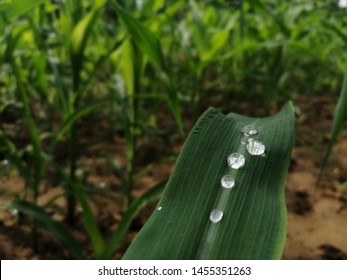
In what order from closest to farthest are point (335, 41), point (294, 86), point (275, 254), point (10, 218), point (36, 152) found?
1. point (275, 254)
2. point (36, 152)
3. point (10, 218)
4. point (335, 41)
5. point (294, 86)

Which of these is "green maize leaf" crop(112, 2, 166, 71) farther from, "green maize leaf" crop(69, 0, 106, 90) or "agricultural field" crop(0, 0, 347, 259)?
"green maize leaf" crop(69, 0, 106, 90)

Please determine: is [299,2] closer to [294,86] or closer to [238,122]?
[294,86]

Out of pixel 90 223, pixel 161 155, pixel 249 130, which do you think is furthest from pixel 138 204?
pixel 161 155

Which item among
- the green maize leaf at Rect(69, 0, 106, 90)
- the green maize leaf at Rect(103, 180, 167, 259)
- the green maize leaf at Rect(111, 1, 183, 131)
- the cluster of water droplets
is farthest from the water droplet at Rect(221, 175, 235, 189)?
the green maize leaf at Rect(69, 0, 106, 90)

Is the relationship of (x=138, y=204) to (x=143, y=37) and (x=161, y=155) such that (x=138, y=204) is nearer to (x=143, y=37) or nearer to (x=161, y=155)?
(x=143, y=37)

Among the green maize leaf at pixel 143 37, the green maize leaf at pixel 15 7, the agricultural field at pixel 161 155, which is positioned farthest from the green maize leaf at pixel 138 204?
the green maize leaf at pixel 15 7

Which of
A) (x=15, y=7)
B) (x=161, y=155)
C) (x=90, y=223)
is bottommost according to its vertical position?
(x=161, y=155)

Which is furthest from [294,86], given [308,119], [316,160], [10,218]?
[10,218]

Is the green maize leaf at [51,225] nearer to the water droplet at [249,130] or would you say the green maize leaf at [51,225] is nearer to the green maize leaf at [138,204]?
the green maize leaf at [138,204]
